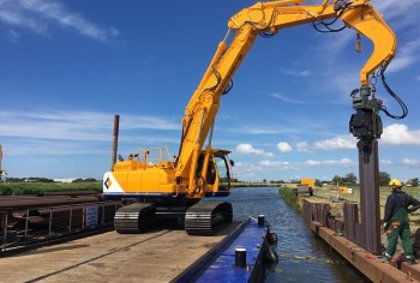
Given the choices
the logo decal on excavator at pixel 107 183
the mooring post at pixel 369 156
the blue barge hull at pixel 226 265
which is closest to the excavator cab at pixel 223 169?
the blue barge hull at pixel 226 265

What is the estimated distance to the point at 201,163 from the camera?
1480 centimetres

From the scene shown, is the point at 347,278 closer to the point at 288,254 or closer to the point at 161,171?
the point at 288,254

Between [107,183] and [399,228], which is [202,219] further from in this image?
[399,228]

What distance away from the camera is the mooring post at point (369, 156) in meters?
10.6

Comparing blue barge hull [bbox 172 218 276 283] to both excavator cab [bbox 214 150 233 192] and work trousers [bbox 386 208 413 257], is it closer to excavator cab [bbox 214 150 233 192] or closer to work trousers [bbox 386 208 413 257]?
excavator cab [bbox 214 150 233 192]

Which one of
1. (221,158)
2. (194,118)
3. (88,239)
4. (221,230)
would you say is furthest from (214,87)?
(88,239)

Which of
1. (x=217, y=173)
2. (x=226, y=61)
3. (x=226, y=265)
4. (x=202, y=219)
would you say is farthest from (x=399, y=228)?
(x=226, y=61)

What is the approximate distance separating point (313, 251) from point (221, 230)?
16.3ft

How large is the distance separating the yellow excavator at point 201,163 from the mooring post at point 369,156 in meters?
2.77

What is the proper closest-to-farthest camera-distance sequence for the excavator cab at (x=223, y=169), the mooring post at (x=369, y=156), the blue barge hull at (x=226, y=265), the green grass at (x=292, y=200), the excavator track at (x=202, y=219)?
the blue barge hull at (x=226, y=265), the mooring post at (x=369, y=156), the excavator track at (x=202, y=219), the excavator cab at (x=223, y=169), the green grass at (x=292, y=200)

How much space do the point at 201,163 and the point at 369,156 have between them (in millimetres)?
5955

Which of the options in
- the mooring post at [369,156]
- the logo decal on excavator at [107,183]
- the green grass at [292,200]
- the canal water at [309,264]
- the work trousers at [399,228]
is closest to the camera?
the work trousers at [399,228]

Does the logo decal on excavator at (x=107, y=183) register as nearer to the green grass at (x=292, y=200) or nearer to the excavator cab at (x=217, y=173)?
the excavator cab at (x=217, y=173)

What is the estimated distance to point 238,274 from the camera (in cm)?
785
